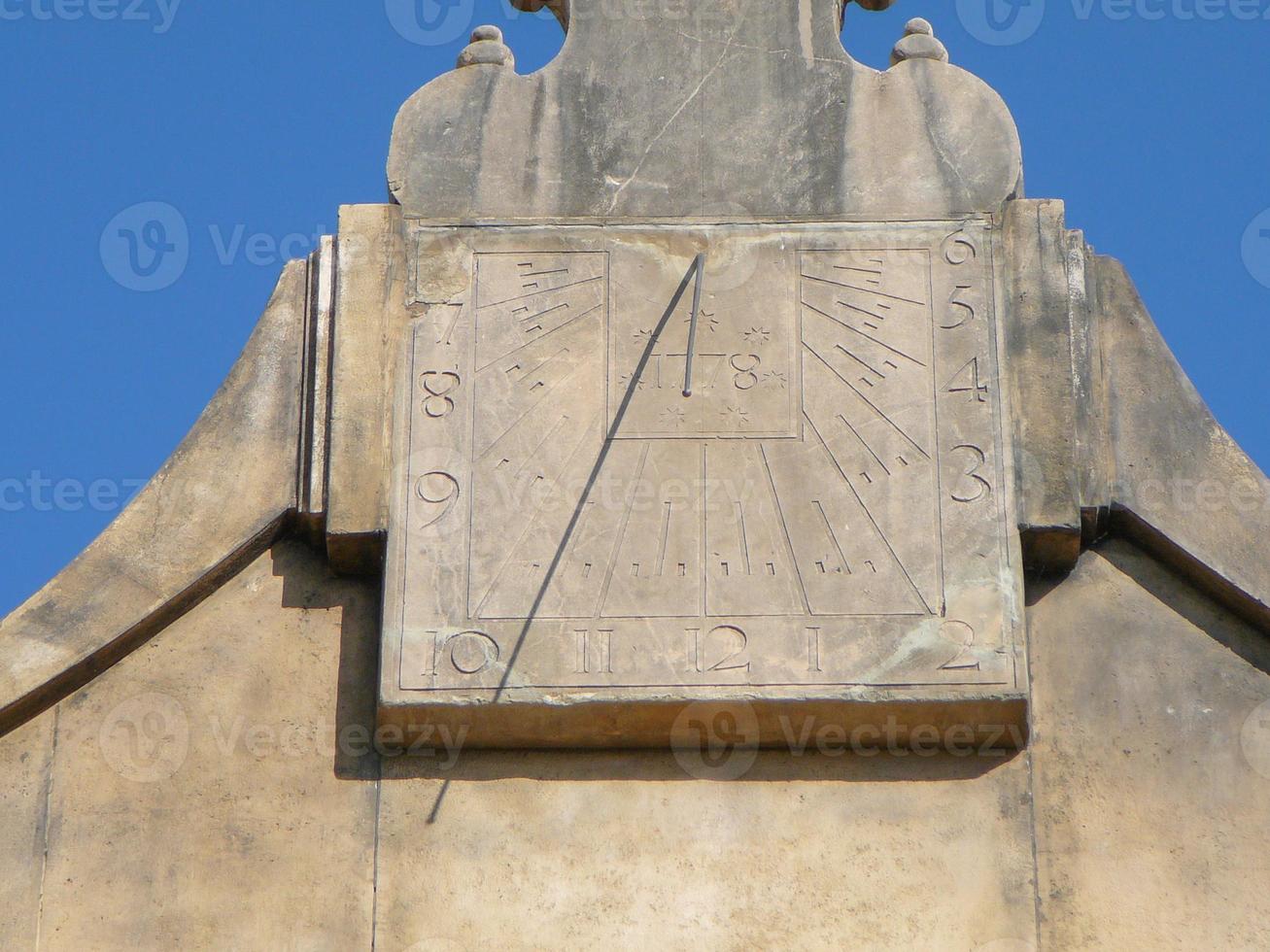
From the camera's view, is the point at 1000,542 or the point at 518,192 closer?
the point at 1000,542

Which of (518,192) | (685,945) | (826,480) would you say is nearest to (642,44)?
(518,192)

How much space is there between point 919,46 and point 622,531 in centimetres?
186

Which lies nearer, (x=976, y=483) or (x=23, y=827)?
(x=23, y=827)

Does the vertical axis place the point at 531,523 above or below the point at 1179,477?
below

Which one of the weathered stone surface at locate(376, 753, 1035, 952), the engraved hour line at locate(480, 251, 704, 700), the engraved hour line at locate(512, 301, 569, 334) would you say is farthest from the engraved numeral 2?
the engraved hour line at locate(512, 301, 569, 334)

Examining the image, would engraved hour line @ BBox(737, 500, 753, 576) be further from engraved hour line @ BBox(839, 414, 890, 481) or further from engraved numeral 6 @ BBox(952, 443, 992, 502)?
engraved numeral 6 @ BBox(952, 443, 992, 502)

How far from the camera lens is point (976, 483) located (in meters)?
8.58

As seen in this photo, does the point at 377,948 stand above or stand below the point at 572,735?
below

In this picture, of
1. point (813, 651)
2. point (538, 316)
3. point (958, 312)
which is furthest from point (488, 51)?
point (813, 651)

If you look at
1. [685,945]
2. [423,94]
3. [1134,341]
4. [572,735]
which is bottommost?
[685,945]

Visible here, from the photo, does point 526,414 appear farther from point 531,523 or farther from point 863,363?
point 863,363

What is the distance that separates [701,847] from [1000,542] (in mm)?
1178

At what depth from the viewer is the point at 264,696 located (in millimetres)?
→ 8570

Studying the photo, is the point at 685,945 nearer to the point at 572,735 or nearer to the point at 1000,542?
the point at 572,735
